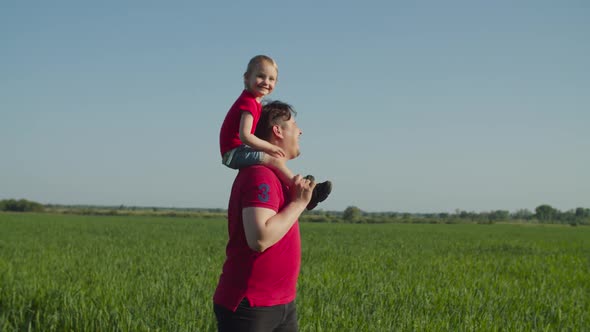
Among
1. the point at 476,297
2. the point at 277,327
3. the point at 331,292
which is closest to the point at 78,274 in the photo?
the point at 331,292

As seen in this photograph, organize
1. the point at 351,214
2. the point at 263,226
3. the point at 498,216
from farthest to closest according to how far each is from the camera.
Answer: the point at 498,216, the point at 351,214, the point at 263,226

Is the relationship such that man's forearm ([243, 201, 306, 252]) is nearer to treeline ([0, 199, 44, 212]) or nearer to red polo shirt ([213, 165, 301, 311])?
red polo shirt ([213, 165, 301, 311])

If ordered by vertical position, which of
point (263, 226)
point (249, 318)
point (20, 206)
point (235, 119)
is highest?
point (235, 119)

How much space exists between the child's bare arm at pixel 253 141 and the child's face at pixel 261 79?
229 millimetres

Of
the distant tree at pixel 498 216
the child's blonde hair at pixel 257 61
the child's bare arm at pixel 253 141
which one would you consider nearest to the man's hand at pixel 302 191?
the child's bare arm at pixel 253 141

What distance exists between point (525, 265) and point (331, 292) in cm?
971

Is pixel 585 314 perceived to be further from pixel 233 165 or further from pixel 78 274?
pixel 78 274

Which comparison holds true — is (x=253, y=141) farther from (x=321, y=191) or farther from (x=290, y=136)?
(x=321, y=191)

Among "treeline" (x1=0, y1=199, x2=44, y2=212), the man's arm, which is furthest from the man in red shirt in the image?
"treeline" (x1=0, y1=199, x2=44, y2=212)

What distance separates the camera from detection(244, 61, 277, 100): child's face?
9.02 feet

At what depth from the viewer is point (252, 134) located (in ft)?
8.55

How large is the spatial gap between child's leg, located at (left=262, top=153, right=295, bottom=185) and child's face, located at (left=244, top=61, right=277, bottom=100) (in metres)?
0.42

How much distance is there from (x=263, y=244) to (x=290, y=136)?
1.92 feet

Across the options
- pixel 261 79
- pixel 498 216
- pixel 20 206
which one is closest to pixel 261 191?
pixel 261 79
